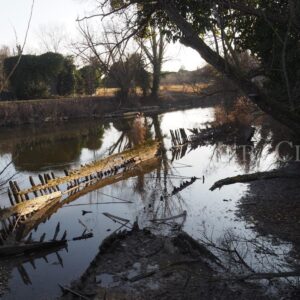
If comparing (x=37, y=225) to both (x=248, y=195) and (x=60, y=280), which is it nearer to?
(x=60, y=280)

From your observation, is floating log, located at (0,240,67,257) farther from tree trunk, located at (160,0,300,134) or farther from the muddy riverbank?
the muddy riverbank

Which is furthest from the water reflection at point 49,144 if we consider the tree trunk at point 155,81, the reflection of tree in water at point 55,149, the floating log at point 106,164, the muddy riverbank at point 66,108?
the tree trunk at point 155,81

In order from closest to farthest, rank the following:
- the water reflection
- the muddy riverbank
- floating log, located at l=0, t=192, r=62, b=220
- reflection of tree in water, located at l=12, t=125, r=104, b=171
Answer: floating log, located at l=0, t=192, r=62, b=220 < reflection of tree in water, located at l=12, t=125, r=104, b=171 < the water reflection < the muddy riverbank

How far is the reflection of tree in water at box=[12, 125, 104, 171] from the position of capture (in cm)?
2114

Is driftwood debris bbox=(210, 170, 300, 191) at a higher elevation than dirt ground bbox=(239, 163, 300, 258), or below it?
higher

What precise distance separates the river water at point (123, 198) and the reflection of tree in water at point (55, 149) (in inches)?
1.9

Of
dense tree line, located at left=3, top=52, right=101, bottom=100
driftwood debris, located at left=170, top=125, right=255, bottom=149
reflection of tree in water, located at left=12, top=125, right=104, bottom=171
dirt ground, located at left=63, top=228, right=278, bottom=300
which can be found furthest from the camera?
dense tree line, located at left=3, top=52, right=101, bottom=100

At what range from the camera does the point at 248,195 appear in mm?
13680

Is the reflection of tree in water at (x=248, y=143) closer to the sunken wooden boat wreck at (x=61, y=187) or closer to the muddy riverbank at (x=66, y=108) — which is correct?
the muddy riverbank at (x=66, y=108)

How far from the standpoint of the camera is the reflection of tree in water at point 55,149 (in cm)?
2114

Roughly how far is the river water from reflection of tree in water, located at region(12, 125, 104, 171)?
0.16 feet

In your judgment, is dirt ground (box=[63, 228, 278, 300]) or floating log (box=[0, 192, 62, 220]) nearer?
dirt ground (box=[63, 228, 278, 300])

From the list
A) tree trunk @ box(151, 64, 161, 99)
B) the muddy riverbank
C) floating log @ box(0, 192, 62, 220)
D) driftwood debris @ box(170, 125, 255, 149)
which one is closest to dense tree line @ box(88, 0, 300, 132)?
floating log @ box(0, 192, 62, 220)

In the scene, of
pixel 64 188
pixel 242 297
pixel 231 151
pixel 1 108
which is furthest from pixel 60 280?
pixel 1 108
